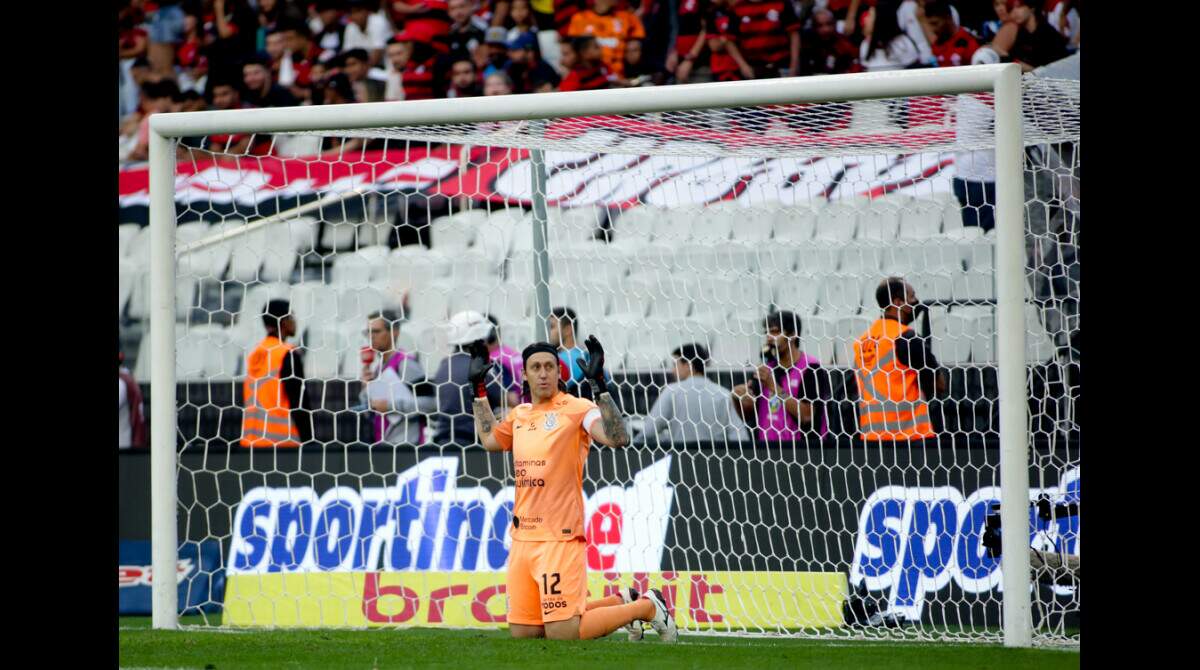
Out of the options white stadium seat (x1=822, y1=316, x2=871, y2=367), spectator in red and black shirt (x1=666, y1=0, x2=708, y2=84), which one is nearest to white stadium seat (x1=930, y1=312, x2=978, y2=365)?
white stadium seat (x1=822, y1=316, x2=871, y2=367)

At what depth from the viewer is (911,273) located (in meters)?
8.76

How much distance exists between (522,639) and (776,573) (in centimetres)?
211

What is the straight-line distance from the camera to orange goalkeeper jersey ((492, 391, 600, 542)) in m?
6.67

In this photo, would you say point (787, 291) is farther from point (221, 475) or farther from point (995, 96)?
point (221, 475)

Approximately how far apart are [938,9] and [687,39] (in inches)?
84.1

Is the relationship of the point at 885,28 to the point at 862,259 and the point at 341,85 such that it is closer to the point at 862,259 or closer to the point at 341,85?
the point at 862,259

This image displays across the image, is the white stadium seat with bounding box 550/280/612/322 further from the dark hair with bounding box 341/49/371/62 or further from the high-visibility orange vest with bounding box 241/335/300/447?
the dark hair with bounding box 341/49/371/62

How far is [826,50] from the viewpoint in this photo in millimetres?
12172

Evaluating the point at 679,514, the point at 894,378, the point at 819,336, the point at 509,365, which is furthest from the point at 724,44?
the point at 679,514

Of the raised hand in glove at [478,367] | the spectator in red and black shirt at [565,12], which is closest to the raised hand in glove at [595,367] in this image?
the raised hand in glove at [478,367]

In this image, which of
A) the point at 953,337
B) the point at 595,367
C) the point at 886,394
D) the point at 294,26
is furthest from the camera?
the point at 294,26

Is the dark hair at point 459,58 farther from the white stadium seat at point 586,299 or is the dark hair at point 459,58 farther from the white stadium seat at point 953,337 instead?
the white stadium seat at point 953,337

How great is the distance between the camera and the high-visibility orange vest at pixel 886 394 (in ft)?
26.5
